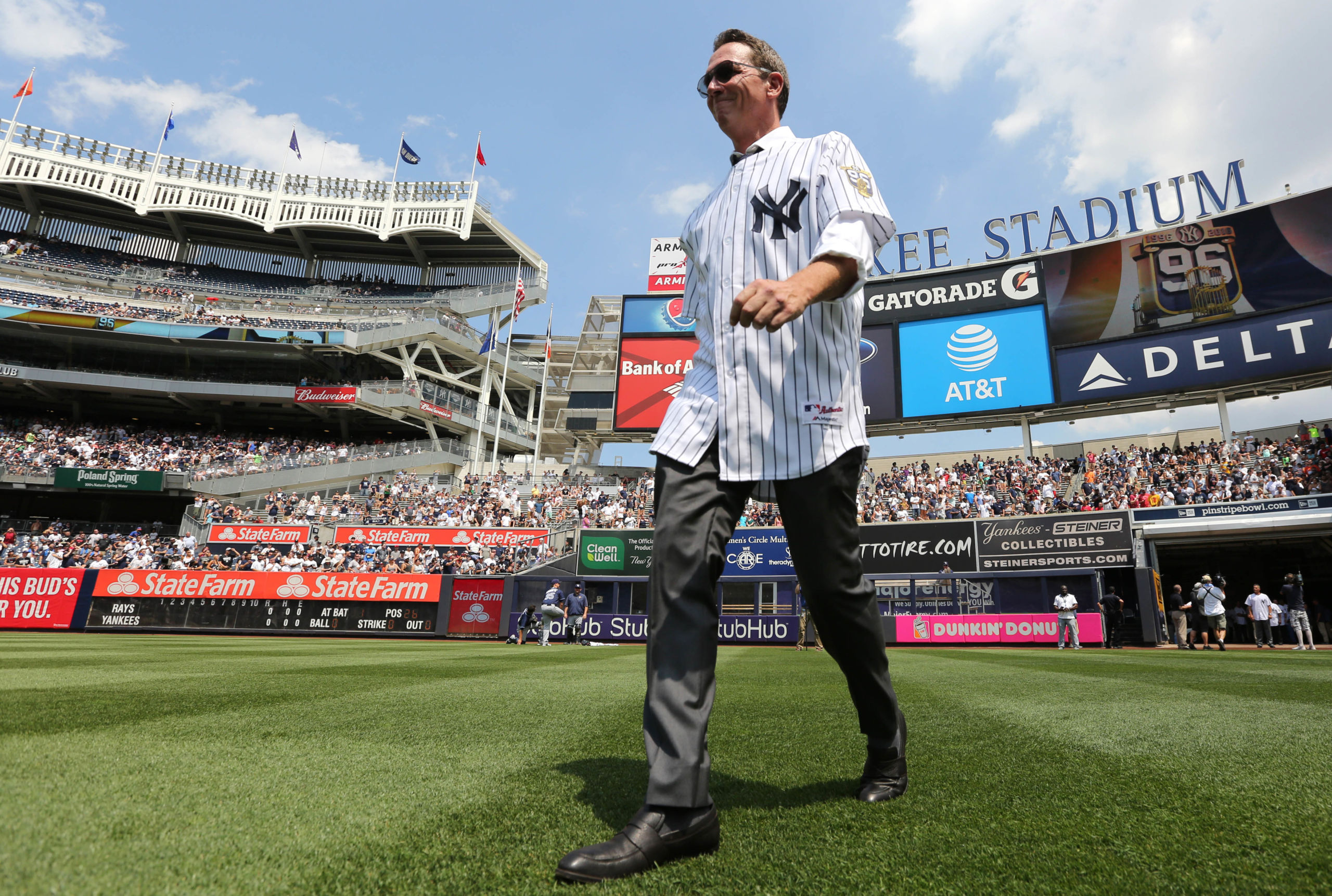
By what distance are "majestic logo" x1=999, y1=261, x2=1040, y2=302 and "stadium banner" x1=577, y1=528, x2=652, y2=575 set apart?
53.9 feet

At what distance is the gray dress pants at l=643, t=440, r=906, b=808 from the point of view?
1884mm

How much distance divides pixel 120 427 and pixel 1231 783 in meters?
47.2

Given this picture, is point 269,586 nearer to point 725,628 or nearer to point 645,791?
point 725,628

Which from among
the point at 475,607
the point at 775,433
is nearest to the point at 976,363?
A: the point at 475,607

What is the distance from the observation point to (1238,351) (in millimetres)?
23328

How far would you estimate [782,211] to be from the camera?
2.24m

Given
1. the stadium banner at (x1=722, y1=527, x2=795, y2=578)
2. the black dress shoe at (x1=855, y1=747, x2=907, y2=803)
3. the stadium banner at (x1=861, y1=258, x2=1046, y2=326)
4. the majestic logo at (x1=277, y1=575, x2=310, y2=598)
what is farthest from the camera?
the stadium banner at (x1=861, y1=258, x2=1046, y2=326)

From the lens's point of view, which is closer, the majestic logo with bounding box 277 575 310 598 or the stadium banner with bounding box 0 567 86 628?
the stadium banner with bounding box 0 567 86 628

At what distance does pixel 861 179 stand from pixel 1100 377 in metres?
26.8

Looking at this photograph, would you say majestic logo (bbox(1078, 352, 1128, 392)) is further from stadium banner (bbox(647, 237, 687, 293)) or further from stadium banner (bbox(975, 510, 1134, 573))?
stadium banner (bbox(647, 237, 687, 293))

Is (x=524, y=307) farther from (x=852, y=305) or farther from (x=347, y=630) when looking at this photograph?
(x=852, y=305)

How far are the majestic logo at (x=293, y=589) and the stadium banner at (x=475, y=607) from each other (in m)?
4.19

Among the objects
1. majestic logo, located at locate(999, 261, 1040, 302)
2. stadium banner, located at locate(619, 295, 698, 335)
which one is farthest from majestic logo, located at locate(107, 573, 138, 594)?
majestic logo, located at locate(999, 261, 1040, 302)

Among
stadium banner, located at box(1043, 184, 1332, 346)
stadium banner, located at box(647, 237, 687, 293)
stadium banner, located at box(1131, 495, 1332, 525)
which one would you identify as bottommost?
stadium banner, located at box(1131, 495, 1332, 525)
